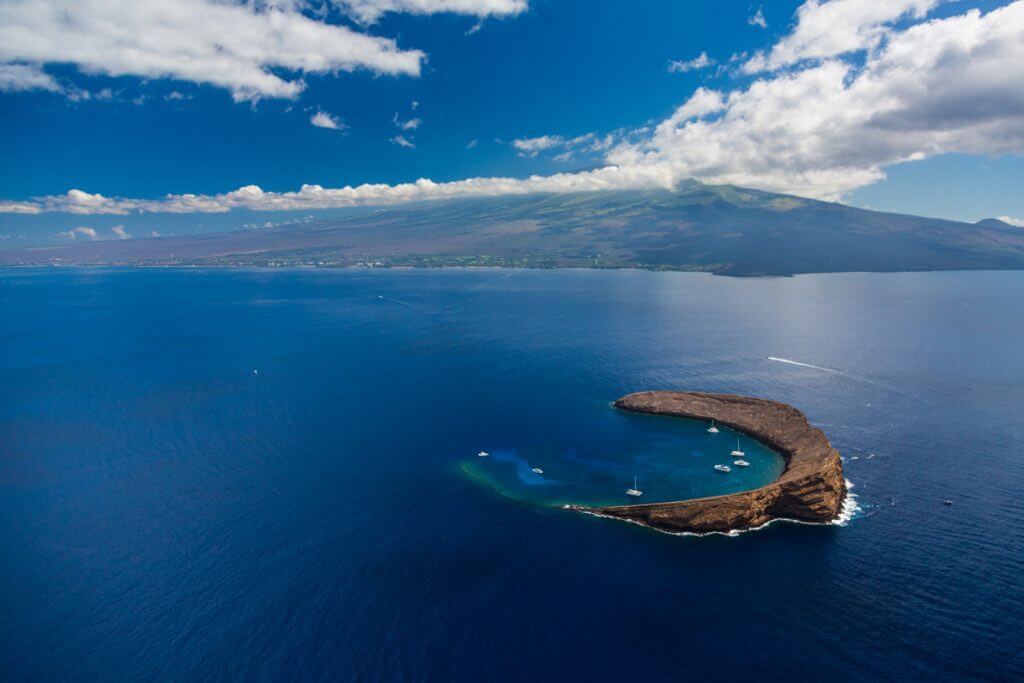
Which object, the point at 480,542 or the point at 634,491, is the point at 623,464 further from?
the point at 480,542

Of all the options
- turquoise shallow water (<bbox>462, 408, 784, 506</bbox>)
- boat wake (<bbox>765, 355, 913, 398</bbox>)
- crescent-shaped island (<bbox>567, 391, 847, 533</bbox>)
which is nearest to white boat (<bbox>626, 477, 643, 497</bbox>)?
turquoise shallow water (<bbox>462, 408, 784, 506</bbox>)

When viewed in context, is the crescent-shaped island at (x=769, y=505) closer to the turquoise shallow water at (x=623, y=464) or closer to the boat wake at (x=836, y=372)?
the turquoise shallow water at (x=623, y=464)

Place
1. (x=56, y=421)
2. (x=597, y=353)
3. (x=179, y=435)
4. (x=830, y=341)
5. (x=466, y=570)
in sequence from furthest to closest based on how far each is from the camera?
(x=830, y=341) → (x=597, y=353) → (x=56, y=421) → (x=179, y=435) → (x=466, y=570)

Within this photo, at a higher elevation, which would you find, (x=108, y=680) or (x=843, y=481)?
(x=843, y=481)

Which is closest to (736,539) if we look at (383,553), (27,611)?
(383,553)

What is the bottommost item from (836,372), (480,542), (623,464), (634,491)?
(480,542)

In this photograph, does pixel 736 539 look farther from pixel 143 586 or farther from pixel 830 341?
pixel 830 341

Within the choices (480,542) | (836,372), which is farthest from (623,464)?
(836,372)

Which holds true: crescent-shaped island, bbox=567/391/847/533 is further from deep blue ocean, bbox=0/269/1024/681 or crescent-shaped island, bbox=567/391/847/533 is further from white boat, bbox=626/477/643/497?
white boat, bbox=626/477/643/497
